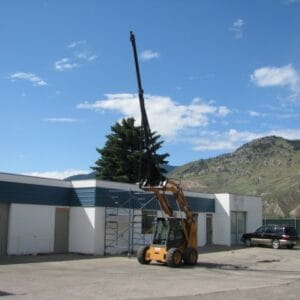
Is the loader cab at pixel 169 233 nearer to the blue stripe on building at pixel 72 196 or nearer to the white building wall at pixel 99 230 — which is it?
the white building wall at pixel 99 230

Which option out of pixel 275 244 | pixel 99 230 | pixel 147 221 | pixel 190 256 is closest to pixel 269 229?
pixel 275 244

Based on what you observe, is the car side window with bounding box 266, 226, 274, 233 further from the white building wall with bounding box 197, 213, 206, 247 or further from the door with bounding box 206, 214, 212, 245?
the white building wall with bounding box 197, 213, 206, 247

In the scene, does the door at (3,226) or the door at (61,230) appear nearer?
the door at (3,226)

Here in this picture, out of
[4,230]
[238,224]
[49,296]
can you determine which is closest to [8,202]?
[4,230]

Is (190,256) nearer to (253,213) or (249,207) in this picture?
(249,207)

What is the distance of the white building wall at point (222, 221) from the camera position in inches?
1625

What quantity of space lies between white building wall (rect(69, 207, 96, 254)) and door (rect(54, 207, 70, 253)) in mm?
219

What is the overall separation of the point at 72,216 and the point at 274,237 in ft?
51.6

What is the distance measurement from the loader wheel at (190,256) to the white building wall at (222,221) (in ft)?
57.0

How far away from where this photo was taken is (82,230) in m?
29.8

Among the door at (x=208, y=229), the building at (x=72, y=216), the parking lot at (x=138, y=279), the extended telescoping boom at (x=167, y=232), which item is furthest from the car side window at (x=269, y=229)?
the extended telescoping boom at (x=167, y=232)

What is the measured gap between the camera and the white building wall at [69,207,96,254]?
29.3 m

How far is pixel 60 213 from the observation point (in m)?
29.9

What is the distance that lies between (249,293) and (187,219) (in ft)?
30.8
